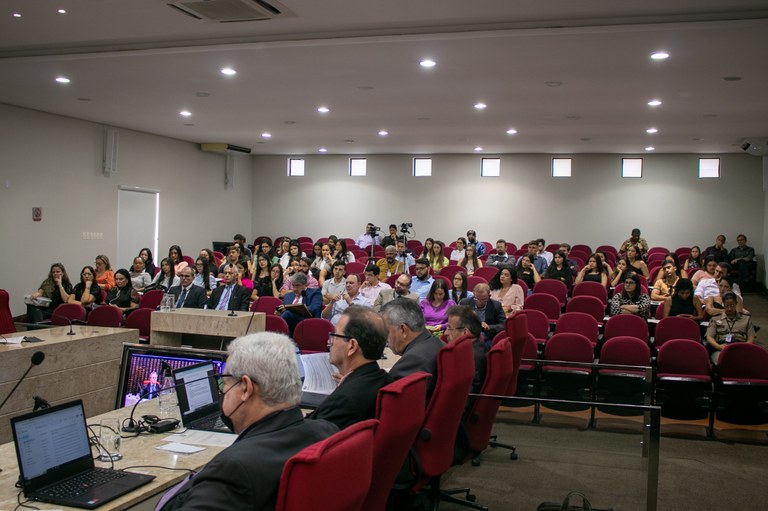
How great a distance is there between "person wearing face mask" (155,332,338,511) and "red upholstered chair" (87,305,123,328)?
602cm

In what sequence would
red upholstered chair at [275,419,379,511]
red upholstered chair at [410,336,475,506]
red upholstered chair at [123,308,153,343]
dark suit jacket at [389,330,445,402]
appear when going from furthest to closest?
red upholstered chair at [123,308,153,343]
dark suit jacket at [389,330,445,402]
red upholstered chair at [410,336,475,506]
red upholstered chair at [275,419,379,511]

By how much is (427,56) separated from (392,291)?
2.74 meters

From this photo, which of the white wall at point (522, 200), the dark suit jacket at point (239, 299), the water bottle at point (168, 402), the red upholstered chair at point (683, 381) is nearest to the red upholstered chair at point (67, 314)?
the dark suit jacket at point (239, 299)

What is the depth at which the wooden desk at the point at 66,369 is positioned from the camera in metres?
4.69

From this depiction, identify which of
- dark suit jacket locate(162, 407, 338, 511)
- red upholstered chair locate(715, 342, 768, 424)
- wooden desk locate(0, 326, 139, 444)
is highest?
dark suit jacket locate(162, 407, 338, 511)

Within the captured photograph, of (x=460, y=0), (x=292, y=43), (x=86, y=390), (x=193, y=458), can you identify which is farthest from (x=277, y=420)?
(x=292, y=43)

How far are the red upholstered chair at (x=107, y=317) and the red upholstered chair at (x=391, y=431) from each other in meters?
5.76

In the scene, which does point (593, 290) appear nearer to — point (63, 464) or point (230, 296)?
point (230, 296)

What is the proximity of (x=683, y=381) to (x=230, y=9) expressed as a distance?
17.1 ft

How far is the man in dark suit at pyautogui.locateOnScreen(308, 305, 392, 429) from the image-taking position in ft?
9.70

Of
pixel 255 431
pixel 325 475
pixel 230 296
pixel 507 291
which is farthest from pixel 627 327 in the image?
pixel 325 475

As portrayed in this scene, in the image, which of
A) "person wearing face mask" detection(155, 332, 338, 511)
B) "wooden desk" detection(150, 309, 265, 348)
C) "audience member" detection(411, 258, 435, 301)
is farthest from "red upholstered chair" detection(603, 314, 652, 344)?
"person wearing face mask" detection(155, 332, 338, 511)

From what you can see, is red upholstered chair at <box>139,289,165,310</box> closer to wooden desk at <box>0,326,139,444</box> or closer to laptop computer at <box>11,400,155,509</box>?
wooden desk at <box>0,326,139,444</box>

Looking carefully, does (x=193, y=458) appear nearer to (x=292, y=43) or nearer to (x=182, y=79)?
(x=292, y=43)
